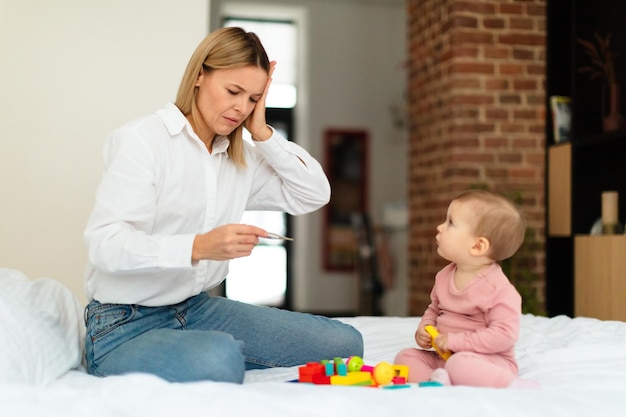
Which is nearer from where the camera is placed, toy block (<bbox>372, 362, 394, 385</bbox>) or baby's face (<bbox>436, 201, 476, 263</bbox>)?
toy block (<bbox>372, 362, 394, 385</bbox>)

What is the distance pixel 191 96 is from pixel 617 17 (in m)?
3.22

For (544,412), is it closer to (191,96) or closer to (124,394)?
(124,394)

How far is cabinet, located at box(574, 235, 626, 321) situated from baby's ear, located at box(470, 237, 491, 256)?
7.89 feet

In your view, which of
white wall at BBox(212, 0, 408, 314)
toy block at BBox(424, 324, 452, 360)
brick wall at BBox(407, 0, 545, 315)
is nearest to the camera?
toy block at BBox(424, 324, 452, 360)

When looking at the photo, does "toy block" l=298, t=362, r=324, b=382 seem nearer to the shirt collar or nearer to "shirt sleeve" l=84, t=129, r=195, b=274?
"shirt sleeve" l=84, t=129, r=195, b=274

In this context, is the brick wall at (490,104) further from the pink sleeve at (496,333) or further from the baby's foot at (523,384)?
the baby's foot at (523,384)

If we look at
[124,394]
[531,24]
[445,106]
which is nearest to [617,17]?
[531,24]

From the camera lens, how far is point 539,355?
2.24 m

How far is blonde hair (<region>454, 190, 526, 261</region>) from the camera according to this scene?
1979mm

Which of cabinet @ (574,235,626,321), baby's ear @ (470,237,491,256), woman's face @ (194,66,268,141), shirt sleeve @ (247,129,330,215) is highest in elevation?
woman's face @ (194,66,268,141)

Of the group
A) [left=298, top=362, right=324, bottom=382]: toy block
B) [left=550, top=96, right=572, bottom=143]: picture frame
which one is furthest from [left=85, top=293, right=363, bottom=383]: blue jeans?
[left=550, top=96, right=572, bottom=143]: picture frame

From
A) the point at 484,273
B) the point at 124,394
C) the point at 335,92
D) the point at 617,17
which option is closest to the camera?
the point at 124,394

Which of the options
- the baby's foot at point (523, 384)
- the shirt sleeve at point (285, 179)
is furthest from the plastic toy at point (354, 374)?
the shirt sleeve at point (285, 179)

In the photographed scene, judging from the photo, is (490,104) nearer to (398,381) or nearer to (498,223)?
(498,223)
